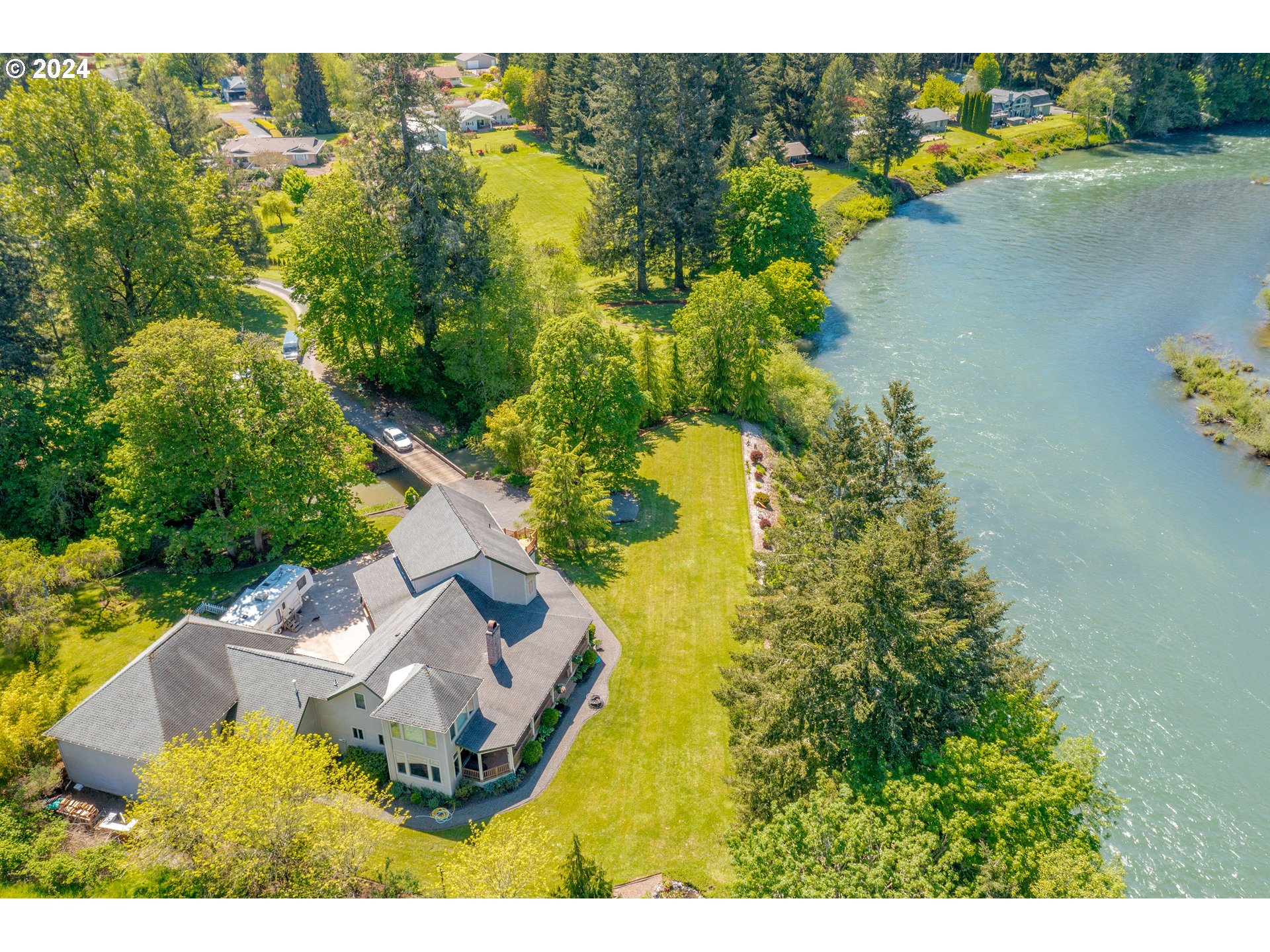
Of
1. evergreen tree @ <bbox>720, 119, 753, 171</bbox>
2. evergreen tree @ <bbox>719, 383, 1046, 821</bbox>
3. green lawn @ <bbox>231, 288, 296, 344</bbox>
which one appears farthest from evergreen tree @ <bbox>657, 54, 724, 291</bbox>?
evergreen tree @ <bbox>719, 383, 1046, 821</bbox>

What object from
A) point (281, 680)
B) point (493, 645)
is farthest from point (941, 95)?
point (281, 680)

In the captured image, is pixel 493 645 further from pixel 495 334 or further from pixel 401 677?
pixel 495 334

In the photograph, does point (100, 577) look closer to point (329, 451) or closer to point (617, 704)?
point (329, 451)

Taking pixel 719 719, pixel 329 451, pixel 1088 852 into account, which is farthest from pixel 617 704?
pixel 329 451

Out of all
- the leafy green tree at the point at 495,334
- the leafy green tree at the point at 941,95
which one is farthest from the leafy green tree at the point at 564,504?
the leafy green tree at the point at 941,95

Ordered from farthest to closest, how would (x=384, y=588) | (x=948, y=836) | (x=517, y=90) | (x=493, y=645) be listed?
(x=517, y=90), (x=384, y=588), (x=493, y=645), (x=948, y=836)
